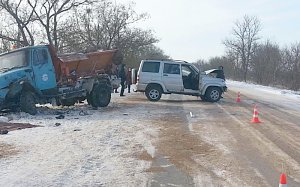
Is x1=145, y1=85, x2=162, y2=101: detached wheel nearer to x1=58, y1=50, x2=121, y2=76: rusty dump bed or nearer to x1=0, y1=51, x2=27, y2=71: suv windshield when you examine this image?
x1=58, y1=50, x2=121, y2=76: rusty dump bed

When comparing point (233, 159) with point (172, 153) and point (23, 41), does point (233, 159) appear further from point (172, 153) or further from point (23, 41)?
point (23, 41)

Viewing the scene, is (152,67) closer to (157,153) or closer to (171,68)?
(171,68)

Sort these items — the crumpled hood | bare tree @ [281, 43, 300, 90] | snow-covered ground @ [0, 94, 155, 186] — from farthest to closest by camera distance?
1. bare tree @ [281, 43, 300, 90]
2. the crumpled hood
3. snow-covered ground @ [0, 94, 155, 186]

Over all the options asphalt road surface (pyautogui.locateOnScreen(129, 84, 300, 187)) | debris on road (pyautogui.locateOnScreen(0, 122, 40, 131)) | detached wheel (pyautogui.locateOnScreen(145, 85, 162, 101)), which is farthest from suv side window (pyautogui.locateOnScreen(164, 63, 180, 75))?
debris on road (pyautogui.locateOnScreen(0, 122, 40, 131))

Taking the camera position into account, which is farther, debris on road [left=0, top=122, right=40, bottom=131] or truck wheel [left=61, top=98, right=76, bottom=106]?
truck wheel [left=61, top=98, right=76, bottom=106]

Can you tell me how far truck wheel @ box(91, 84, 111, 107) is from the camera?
58.5 ft

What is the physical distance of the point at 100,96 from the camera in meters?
18.0

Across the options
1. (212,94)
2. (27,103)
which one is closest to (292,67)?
(212,94)

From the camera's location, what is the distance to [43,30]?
37875mm

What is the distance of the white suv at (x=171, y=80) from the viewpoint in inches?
827

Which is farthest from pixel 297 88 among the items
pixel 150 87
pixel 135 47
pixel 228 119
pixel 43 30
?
pixel 228 119

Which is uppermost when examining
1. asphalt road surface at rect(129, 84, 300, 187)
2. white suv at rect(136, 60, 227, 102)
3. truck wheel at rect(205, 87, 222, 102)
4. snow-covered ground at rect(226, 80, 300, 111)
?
white suv at rect(136, 60, 227, 102)

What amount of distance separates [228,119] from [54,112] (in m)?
6.08

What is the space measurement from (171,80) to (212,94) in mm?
2111
